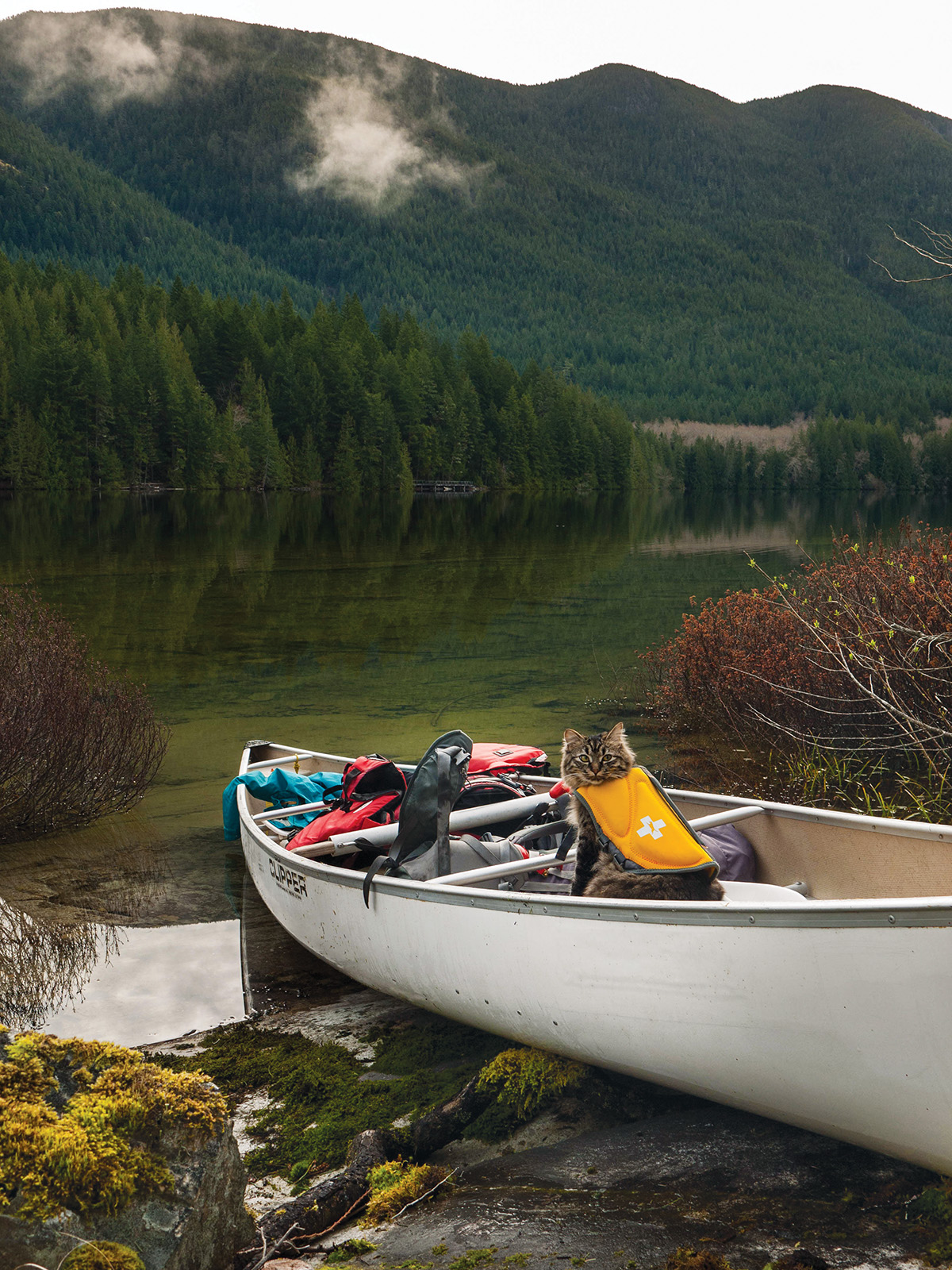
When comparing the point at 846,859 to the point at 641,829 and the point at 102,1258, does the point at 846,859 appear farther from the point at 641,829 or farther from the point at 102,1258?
the point at 102,1258

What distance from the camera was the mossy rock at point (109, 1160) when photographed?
115 inches

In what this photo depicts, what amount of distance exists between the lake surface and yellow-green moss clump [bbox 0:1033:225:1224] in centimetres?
239

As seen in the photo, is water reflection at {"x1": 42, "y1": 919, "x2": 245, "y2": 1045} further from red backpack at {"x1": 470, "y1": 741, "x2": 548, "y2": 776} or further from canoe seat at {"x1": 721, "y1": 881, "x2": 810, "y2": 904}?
canoe seat at {"x1": 721, "y1": 881, "x2": 810, "y2": 904}

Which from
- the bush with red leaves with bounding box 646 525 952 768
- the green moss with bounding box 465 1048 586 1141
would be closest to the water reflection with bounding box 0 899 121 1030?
the green moss with bounding box 465 1048 586 1141

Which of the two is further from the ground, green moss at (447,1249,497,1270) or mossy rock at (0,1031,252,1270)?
mossy rock at (0,1031,252,1270)

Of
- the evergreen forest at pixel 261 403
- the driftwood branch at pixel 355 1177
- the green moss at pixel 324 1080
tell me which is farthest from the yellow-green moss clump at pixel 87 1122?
the evergreen forest at pixel 261 403

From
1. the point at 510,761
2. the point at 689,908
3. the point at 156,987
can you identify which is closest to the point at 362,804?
the point at 510,761

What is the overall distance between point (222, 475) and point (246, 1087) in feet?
275

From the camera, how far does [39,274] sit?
4016 inches

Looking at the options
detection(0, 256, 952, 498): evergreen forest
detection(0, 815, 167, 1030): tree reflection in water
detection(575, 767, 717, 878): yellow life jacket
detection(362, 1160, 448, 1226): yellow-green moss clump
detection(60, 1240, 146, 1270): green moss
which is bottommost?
detection(0, 815, 167, 1030): tree reflection in water

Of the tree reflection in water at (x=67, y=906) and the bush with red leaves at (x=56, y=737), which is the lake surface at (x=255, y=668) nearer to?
the tree reflection in water at (x=67, y=906)

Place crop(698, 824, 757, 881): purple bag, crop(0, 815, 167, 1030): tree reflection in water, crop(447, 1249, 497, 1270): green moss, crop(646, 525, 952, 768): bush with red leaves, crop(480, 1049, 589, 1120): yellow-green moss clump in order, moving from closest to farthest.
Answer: crop(447, 1249, 497, 1270): green moss
crop(480, 1049, 589, 1120): yellow-green moss clump
crop(698, 824, 757, 881): purple bag
crop(0, 815, 167, 1030): tree reflection in water
crop(646, 525, 952, 768): bush with red leaves

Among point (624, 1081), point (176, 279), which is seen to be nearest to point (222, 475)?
point (176, 279)

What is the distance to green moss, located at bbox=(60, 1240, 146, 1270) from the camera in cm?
287
